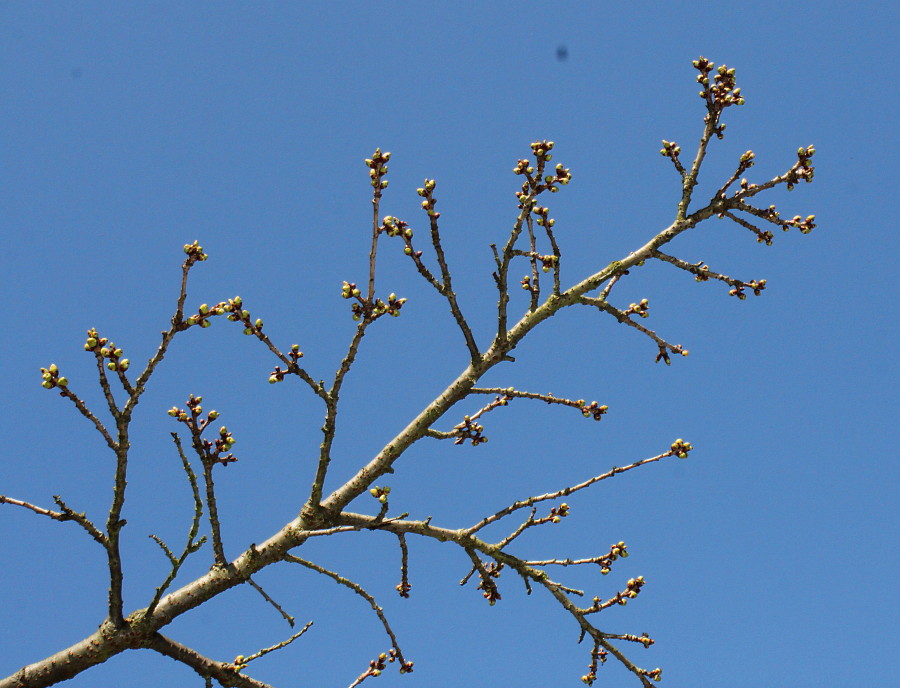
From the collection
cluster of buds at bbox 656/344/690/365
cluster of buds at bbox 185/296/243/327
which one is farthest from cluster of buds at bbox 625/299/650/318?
cluster of buds at bbox 185/296/243/327

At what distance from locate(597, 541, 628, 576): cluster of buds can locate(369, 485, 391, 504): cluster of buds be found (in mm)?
1709

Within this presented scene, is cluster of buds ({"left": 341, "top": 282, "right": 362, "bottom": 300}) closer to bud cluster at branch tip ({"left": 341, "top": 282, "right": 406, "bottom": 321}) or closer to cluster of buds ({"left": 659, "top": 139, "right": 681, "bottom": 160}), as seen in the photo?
bud cluster at branch tip ({"left": 341, "top": 282, "right": 406, "bottom": 321})

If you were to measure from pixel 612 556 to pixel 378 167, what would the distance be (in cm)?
334

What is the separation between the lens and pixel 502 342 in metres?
5.67

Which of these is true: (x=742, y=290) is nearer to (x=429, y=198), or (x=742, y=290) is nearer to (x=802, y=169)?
(x=802, y=169)

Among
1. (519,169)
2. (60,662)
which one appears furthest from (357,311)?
(60,662)

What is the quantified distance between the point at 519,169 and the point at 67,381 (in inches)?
133

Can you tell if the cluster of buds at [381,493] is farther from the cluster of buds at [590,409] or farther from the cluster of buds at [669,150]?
the cluster of buds at [669,150]

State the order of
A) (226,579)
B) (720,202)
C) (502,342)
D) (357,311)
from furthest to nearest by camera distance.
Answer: (720,202), (502,342), (226,579), (357,311)

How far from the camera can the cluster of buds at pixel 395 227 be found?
196 inches

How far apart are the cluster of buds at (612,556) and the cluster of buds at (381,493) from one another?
1709 millimetres

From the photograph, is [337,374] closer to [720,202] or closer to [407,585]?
[407,585]

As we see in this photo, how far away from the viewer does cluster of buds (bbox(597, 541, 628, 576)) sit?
542 cm

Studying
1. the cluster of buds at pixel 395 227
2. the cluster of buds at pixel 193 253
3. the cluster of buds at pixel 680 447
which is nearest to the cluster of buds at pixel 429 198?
the cluster of buds at pixel 395 227
